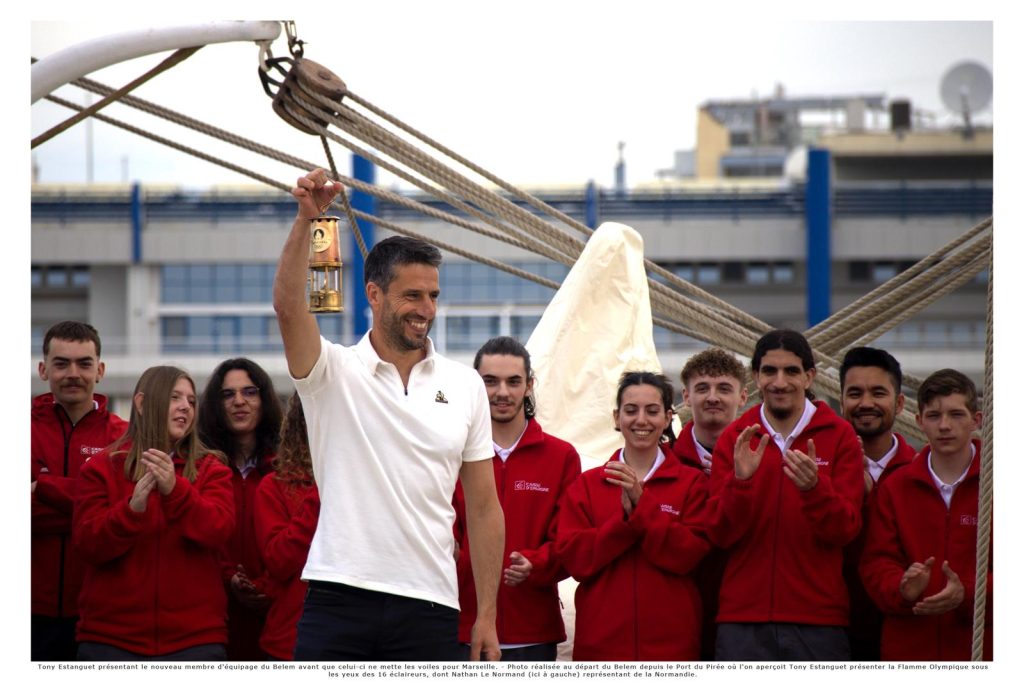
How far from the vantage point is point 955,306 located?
1006 inches

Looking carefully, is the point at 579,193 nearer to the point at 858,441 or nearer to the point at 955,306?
the point at 955,306

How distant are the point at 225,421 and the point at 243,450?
11 cm

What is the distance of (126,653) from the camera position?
3.83 m

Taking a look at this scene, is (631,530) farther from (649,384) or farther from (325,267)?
(325,267)

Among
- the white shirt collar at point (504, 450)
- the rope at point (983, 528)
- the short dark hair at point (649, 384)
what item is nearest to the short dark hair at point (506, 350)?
the white shirt collar at point (504, 450)

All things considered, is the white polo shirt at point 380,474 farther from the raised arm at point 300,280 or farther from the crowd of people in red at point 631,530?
the crowd of people in red at point 631,530

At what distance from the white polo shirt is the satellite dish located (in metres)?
25.1

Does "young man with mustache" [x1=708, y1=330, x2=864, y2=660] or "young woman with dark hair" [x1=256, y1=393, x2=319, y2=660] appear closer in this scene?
"young man with mustache" [x1=708, y1=330, x2=864, y2=660]

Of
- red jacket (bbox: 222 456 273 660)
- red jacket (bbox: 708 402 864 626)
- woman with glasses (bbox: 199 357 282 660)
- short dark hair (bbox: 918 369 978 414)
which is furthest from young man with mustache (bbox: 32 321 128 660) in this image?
short dark hair (bbox: 918 369 978 414)

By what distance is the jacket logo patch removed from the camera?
13.3 feet

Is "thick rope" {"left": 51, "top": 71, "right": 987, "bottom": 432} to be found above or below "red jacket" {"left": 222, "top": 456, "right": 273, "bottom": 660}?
above

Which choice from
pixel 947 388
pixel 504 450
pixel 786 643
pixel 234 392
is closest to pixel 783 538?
pixel 786 643

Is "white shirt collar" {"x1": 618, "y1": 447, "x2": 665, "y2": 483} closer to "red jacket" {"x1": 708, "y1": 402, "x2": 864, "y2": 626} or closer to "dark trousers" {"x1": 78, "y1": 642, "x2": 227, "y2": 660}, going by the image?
"red jacket" {"x1": 708, "y1": 402, "x2": 864, "y2": 626}
